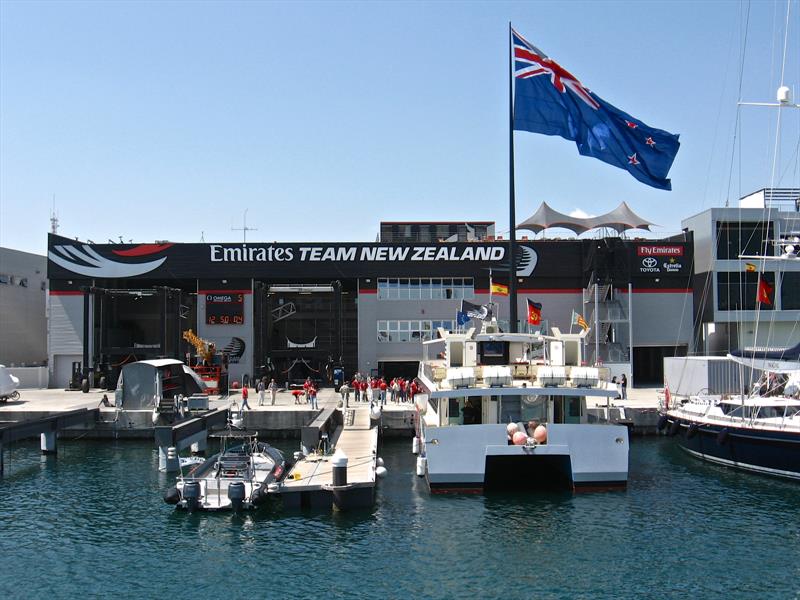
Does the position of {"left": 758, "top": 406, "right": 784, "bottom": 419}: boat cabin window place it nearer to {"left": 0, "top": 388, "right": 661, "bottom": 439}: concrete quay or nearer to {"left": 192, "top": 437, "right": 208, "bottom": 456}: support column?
{"left": 0, "top": 388, "right": 661, "bottom": 439}: concrete quay

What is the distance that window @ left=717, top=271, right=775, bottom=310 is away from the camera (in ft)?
175

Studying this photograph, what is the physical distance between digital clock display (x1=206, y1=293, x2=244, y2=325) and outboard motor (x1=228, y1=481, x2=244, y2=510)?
103 feet

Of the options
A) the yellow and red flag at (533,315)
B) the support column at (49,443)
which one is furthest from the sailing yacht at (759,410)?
the support column at (49,443)

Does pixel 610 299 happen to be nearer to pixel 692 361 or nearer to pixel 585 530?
pixel 692 361

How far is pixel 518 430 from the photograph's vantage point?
25797 millimetres

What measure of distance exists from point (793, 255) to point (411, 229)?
101 ft

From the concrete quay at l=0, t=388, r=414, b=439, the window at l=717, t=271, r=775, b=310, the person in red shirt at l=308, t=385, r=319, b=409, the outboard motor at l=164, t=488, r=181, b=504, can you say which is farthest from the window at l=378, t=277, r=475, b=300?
the outboard motor at l=164, t=488, r=181, b=504

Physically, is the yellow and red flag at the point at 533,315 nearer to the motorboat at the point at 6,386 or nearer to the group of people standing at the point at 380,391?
the group of people standing at the point at 380,391

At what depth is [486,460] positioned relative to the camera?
26141 mm

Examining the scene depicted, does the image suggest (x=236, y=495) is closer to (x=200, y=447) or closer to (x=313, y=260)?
(x=200, y=447)

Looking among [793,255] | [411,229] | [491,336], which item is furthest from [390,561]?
[411,229]

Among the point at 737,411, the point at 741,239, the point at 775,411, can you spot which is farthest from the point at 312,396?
the point at 741,239

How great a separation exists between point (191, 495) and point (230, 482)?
1393 millimetres

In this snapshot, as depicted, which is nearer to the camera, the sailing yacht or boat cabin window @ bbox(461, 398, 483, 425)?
boat cabin window @ bbox(461, 398, 483, 425)
